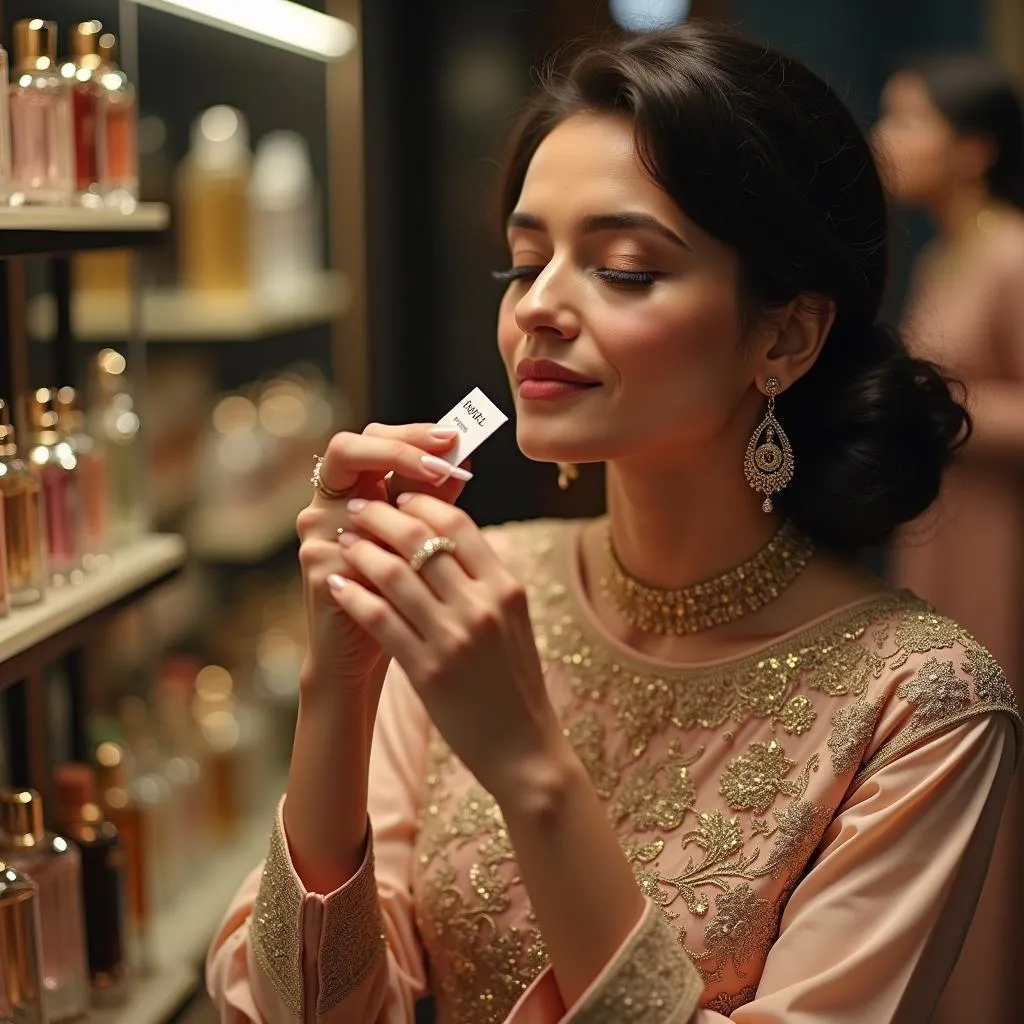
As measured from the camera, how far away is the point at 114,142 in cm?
130

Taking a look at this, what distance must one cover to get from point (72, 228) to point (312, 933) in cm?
60

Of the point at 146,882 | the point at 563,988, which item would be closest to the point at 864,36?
the point at 146,882

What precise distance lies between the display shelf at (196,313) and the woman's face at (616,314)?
40.7 inches

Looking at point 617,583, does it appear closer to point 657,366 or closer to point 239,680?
point 657,366

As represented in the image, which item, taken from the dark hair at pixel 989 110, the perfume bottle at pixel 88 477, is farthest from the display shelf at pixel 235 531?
the dark hair at pixel 989 110

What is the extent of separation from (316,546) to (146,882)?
714 millimetres

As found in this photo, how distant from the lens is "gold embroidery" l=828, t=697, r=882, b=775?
1.14m

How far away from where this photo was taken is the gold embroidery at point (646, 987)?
3.16ft

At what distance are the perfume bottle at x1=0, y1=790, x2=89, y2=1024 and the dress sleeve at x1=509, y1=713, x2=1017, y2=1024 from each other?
42cm

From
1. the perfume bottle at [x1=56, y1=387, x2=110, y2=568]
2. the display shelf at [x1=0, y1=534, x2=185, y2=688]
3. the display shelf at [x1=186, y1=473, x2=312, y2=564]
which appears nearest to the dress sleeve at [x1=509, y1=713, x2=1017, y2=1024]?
the display shelf at [x1=0, y1=534, x2=185, y2=688]

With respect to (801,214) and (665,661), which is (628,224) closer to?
(801,214)

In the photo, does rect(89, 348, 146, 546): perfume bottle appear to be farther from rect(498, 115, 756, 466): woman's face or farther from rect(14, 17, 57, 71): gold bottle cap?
rect(498, 115, 756, 466): woman's face

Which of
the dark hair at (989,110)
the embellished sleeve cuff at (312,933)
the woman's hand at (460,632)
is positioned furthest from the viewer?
the dark hair at (989,110)

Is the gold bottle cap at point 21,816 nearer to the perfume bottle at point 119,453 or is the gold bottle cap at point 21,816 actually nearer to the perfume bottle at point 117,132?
the perfume bottle at point 119,453
